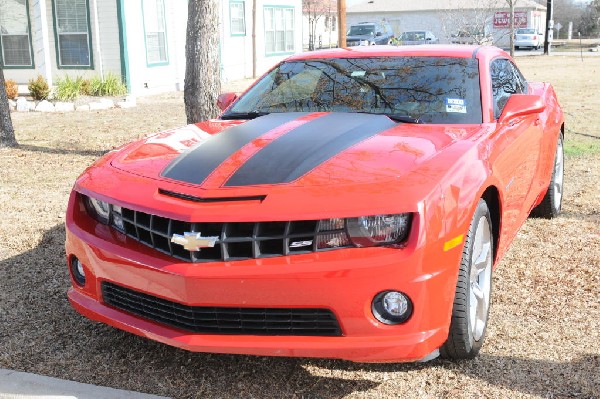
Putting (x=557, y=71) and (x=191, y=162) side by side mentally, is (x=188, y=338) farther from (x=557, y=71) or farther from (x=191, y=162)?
(x=557, y=71)

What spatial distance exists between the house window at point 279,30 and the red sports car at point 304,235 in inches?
903

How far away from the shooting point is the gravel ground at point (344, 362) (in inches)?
132

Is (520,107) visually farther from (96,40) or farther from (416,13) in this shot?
(416,13)

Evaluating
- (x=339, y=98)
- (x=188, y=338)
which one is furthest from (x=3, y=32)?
(x=188, y=338)

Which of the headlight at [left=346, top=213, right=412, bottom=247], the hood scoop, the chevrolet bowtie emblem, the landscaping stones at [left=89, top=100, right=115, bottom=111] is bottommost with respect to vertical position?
the landscaping stones at [left=89, top=100, right=115, bottom=111]

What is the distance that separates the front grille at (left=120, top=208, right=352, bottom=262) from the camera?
2.97 meters

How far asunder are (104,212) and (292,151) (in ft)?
3.16

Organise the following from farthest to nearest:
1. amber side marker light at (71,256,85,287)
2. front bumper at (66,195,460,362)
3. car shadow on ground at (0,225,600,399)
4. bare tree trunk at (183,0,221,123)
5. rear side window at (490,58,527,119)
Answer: bare tree trunk at (183,0,221,123) < rear side window at (490,58,527,119) < amber side marker light at (71,256,85,287) < car shadow on ground at (0,225,600,399) < front bumper at (66,195,460,362)

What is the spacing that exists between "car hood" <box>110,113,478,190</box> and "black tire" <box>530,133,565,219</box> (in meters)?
2.28

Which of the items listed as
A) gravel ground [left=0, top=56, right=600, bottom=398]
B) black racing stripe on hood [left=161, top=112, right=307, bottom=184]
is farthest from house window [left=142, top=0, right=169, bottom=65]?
black racing stripe on hood [left=161, top=112, right=307, bottom=184]

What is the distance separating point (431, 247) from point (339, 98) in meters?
1.81

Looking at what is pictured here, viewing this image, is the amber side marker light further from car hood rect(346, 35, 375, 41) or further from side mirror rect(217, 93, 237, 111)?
car hood rect(346, 35, 375, 41)

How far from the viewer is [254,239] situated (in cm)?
298

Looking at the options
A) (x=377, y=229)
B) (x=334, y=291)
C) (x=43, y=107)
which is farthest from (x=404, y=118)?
(x=43, y=107)
